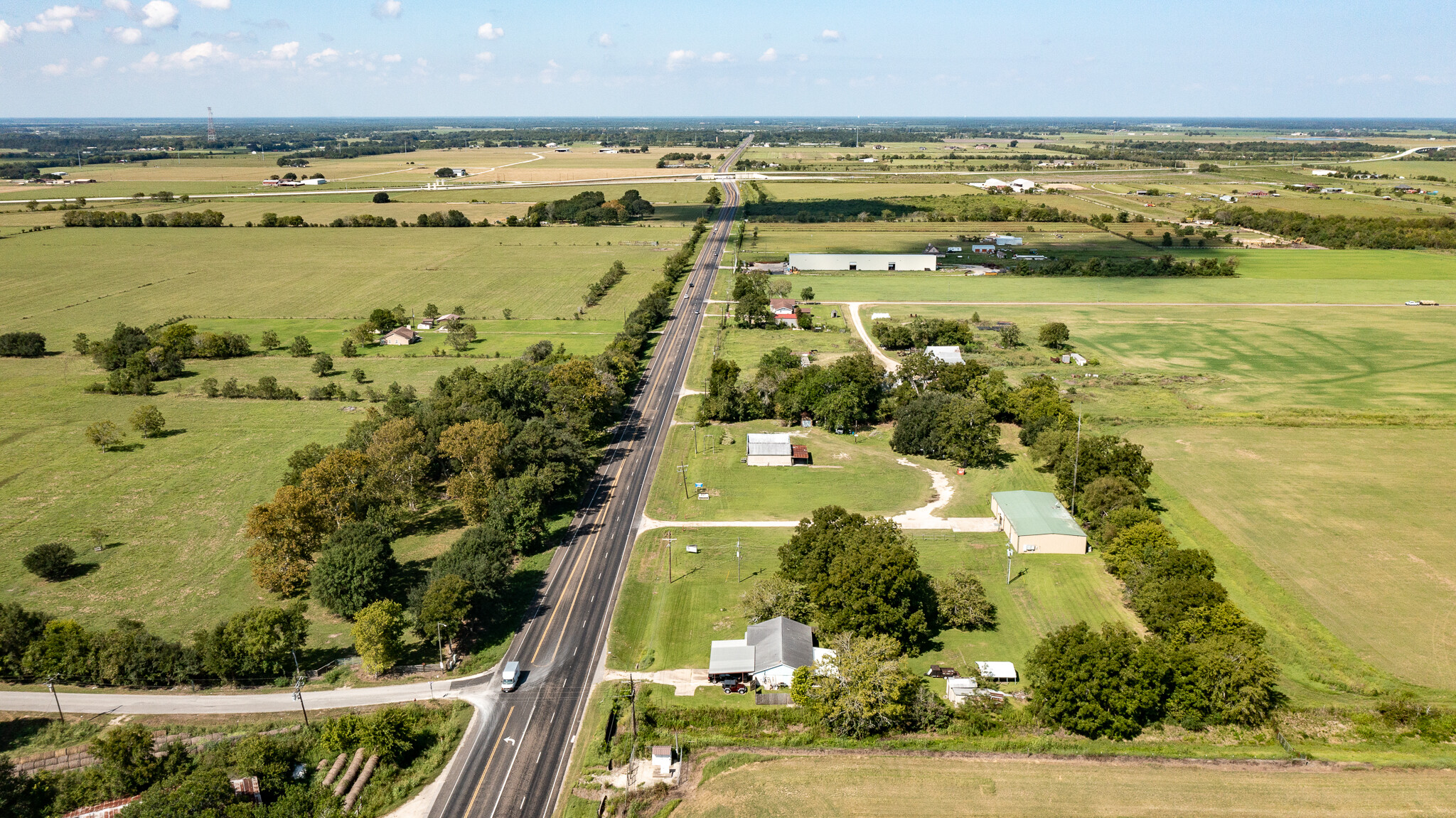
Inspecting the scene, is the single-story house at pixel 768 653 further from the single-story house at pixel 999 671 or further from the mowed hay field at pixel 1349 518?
the mowed hay field at pixel 1349 518

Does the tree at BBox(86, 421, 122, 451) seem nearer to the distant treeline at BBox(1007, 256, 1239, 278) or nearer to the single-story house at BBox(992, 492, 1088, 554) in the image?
the single-story house at BBox(992, 492, 1088, 554)

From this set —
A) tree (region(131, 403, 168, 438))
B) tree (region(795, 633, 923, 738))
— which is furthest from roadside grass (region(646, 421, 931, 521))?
tree (region(131, 403, 168, 438))

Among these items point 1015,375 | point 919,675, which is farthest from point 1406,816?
point 1015,375

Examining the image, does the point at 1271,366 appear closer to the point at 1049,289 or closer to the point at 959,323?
the point at 959,323

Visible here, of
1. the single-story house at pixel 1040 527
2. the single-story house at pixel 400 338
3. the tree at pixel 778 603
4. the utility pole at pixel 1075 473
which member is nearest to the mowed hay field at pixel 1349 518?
the utility pole at pixel 1075 473

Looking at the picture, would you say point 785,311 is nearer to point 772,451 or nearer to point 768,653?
point 772,451

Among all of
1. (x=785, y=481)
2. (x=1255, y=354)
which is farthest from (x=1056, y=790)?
(x=1255, y=354)
